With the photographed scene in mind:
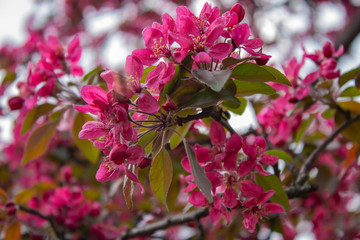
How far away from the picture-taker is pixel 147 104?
2.84 ft

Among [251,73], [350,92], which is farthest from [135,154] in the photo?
[350,92]

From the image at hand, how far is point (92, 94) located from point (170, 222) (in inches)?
36.2

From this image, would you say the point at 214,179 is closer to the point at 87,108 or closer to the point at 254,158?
the point at 254,158

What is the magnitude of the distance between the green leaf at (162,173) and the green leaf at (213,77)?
0.30 meters

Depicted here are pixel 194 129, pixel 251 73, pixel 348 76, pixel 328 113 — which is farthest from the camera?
pixel 328 113

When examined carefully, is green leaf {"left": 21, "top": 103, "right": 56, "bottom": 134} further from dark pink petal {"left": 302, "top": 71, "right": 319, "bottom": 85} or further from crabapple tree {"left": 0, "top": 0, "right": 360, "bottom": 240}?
dark pink petal {"left": 302, "top": 71, "right": 319, "bottom": 85}

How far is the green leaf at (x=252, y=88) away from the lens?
3.21ft

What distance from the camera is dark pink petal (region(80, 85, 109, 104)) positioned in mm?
882

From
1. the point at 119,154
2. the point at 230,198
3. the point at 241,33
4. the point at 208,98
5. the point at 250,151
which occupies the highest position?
the point at 241,33

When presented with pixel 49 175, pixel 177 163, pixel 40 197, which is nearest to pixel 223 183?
pixel 177 163

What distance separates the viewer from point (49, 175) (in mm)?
3236

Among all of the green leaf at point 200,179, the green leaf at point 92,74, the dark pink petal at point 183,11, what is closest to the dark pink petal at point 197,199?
the green leaf at point 200,179

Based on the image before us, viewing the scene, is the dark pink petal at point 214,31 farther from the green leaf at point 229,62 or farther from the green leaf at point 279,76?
the green leaf at point 279,76

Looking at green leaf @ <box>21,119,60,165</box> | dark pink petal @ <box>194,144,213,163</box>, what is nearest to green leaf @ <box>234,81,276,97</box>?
dark pink petal @ <box>194,144,213,163</box>
